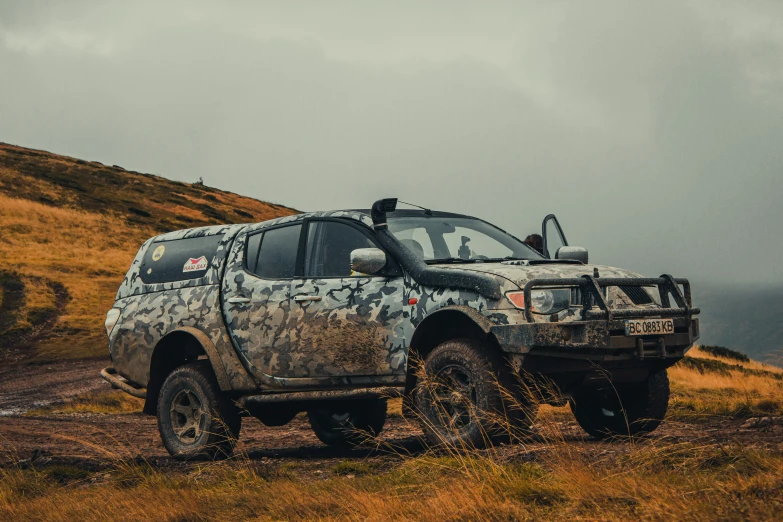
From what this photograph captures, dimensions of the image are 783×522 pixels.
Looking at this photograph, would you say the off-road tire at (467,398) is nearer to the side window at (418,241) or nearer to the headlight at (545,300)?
the headlight at (545,300)

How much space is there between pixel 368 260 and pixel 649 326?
81.8 inches

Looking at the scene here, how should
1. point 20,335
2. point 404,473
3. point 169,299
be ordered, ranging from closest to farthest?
point 404,473 → point 169,299 → point 20,335

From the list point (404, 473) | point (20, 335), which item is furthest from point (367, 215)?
point (20, 335)

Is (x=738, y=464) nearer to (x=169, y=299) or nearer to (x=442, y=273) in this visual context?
(x=442, y=273)

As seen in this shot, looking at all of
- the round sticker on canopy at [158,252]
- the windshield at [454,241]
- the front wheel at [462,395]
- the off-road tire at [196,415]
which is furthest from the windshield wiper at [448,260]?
the round sticker on canopy at [158,252]

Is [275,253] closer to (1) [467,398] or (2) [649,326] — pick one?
(1) [467,398]

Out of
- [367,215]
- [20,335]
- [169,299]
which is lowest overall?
[20,335]

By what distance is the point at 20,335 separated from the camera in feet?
104

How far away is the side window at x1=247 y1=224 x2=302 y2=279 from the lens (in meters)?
8.10

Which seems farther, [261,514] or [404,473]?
[404,473]

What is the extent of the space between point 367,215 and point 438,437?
6.99ft

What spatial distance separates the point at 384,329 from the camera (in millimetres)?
7168

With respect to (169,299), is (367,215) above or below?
above

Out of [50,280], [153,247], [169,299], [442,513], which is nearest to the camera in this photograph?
[442,513]
